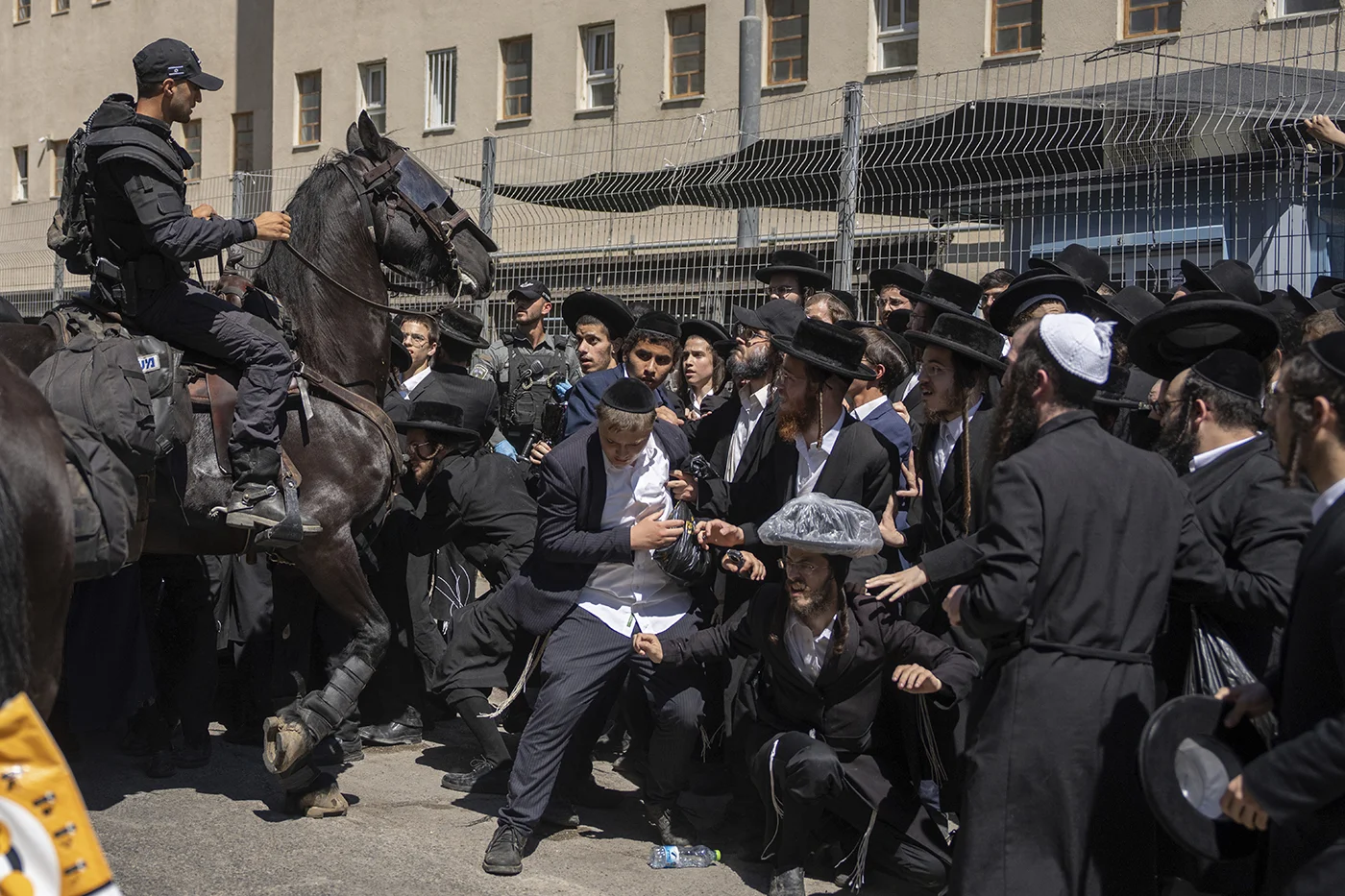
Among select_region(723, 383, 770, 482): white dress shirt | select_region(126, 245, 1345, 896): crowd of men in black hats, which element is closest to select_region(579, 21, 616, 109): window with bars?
select_region(126, 245, 1345, 896): crowd of men in black hats

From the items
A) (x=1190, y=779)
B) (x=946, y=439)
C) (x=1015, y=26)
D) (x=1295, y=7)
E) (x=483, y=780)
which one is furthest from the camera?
(x=1015, y=26)

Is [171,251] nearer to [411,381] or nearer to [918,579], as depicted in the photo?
[411,381]

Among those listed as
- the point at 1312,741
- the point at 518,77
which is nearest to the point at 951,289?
the point at 1312,741

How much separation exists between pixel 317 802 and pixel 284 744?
1.23 ft

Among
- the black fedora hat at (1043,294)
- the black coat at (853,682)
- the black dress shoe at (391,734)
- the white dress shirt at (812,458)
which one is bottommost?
the black dress shoe at (391,734)

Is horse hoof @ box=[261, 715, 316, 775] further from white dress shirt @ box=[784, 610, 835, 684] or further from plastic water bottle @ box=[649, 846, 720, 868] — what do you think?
white dress shirt @ box=[784, 610, 835, 684]

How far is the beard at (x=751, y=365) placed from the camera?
730cm

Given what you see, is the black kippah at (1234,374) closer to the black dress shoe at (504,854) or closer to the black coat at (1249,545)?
the black coat at (1249,545)

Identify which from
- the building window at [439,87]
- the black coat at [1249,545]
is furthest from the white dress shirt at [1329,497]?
the building window at [439,87]

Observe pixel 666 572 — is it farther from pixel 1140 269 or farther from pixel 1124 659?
pixel 1140 269

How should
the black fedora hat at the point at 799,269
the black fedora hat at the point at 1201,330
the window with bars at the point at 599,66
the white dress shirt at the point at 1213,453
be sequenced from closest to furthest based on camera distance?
the white dress shirt at the point at 1213,453 → the black fedora hat at the point at 1201,330 → the black fedora hat at the point at 799,269 → the window with bars at the point at 599,66

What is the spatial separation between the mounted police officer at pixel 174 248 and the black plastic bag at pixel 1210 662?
379cm

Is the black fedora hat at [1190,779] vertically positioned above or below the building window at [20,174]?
below

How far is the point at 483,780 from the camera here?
6.88 meters
